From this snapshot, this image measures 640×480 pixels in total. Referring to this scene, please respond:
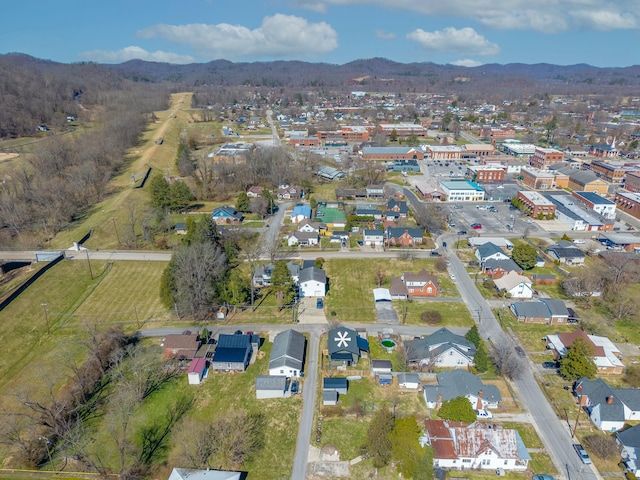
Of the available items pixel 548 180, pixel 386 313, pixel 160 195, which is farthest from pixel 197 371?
pixel 548 180

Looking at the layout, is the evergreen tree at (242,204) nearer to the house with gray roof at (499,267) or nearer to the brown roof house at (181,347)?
the brown roof house at (181,347)

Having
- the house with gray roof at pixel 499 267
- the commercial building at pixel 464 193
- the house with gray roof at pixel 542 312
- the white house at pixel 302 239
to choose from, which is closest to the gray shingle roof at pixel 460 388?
the house with gray roof at pixel 542 312

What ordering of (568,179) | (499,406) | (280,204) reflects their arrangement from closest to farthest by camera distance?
1. (499,406)
2. (280,204)
3. (568,179)

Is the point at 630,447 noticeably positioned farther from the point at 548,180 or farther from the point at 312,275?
the point at 548,180

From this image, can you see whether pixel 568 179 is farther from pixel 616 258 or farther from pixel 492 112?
pixel 492 112

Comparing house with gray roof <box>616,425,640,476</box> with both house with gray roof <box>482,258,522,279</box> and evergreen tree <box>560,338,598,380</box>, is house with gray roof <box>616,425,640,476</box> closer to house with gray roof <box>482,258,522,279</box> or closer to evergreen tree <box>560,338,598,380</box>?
evergreen tree <box>560,338,598,380</box>

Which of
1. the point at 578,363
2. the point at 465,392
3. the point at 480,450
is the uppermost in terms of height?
the point at 578,363

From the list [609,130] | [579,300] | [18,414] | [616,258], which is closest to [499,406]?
[579,300]
